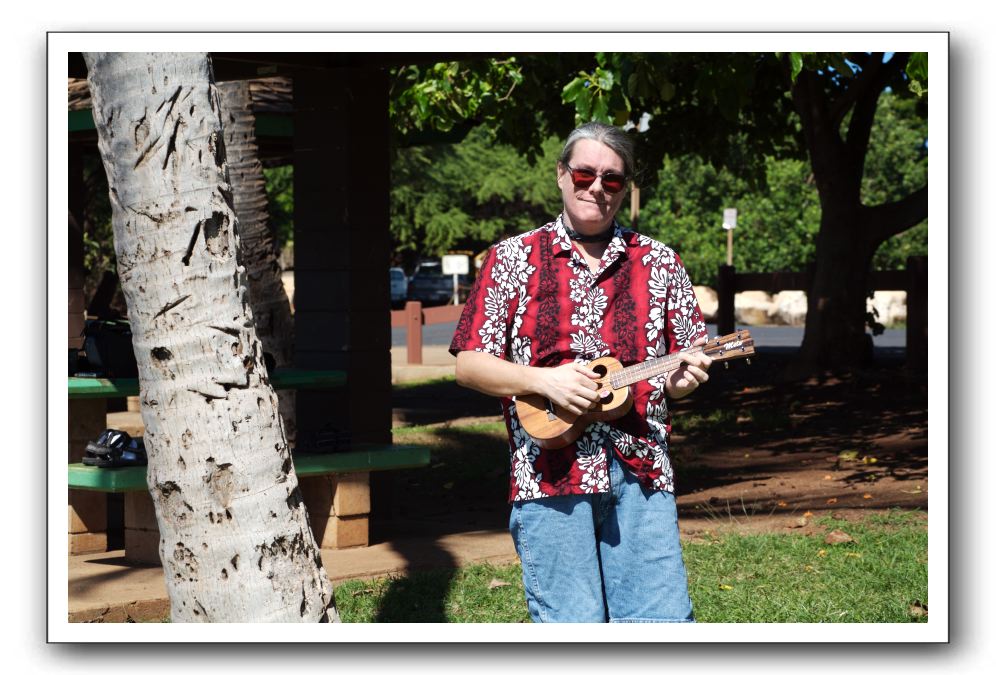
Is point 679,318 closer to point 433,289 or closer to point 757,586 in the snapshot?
point 757,586

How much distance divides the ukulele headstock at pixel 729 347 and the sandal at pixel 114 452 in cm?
389

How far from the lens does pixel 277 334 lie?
9.52 meters

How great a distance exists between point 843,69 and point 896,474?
3533 mm

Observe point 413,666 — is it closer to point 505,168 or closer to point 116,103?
point 116,103

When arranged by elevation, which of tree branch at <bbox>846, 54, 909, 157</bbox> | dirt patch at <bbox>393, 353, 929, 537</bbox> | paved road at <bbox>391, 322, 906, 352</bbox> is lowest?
dirt patch at <bbox>393, 353, 929, 537</bbox>

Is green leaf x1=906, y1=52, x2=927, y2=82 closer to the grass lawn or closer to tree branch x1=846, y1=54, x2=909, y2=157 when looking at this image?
the grass lawn

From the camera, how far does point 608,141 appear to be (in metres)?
3.78

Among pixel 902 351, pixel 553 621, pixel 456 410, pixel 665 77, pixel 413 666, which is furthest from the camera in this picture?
pixel 902 351

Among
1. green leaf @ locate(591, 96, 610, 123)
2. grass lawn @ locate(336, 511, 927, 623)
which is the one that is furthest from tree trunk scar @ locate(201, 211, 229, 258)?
green leaf @ locate(591, 96, 610, 123)

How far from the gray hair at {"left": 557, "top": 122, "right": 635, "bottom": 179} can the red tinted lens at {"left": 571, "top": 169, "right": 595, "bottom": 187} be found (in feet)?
0.17

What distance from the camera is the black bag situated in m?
7.07

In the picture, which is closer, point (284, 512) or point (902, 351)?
point (284, 512)

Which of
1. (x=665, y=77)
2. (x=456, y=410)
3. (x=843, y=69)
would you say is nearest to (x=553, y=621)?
(x=843, y=69)

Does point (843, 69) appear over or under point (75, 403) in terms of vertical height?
over
